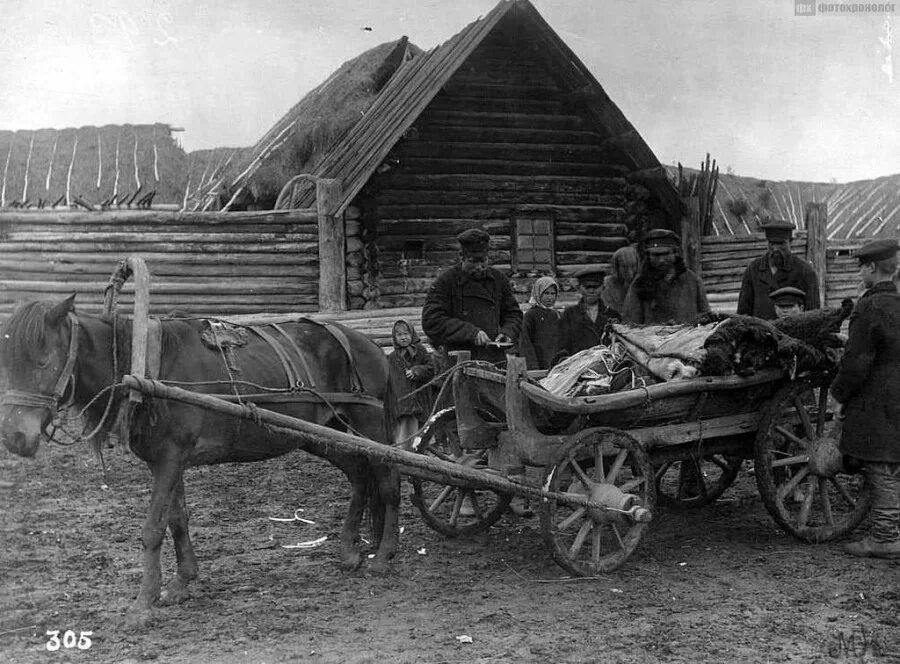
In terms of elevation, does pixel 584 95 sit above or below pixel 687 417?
above

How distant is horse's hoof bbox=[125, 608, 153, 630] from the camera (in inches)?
173

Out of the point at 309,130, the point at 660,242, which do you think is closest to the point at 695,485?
the point at 660,242

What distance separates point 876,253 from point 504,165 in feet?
27.2

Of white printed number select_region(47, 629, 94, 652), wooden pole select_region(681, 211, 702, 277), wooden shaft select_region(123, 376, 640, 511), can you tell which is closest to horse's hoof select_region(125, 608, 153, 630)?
white printed number select_region(47, 629, 94, 652)

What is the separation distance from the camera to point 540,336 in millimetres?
7004

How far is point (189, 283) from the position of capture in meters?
12.7

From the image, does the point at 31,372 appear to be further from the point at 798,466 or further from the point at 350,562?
the point at 798,466

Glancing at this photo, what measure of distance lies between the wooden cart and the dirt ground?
0.89 feet

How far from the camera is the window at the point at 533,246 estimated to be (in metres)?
13.3

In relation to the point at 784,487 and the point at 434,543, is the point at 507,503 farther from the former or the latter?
the point at 784,487

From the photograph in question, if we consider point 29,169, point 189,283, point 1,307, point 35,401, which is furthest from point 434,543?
point 29,169

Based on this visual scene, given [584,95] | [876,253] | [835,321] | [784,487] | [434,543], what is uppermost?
[584,95]

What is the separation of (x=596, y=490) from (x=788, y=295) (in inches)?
114

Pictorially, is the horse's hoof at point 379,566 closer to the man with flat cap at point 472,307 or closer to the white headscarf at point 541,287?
the man with flat cap at point 472,307
